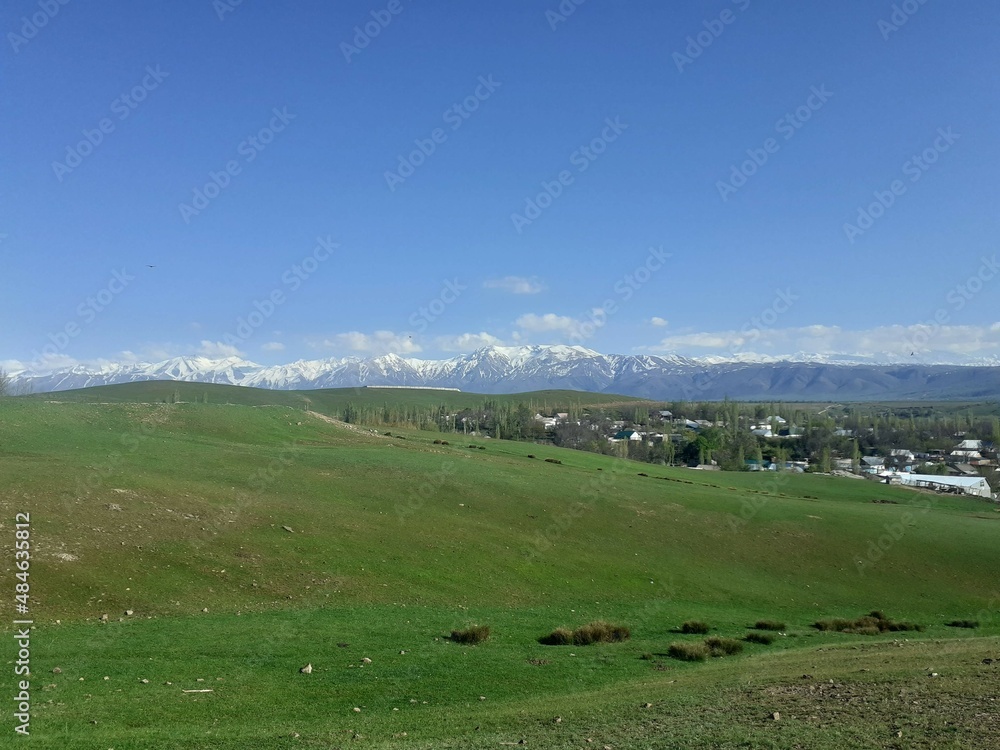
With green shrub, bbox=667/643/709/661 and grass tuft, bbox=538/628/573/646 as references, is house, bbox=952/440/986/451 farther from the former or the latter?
grass tuft, bbox=538/628/573/646

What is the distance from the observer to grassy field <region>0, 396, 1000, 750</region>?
14.3m

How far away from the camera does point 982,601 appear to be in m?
39.3

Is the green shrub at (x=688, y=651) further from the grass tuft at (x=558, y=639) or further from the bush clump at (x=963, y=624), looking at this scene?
the bush clump at (x=963, y=624)

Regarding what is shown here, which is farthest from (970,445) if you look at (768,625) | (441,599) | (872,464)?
(441,599)

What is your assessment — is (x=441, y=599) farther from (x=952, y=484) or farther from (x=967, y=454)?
(x=967, y=454)

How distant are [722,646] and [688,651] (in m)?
2.14

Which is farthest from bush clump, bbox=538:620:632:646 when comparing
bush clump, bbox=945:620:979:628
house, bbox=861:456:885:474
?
house, bbox=861:456:885:474

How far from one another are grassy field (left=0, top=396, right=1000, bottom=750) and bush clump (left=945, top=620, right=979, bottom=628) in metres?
0.95

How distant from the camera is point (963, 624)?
33.4 metres

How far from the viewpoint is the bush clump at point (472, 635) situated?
75.2 feet

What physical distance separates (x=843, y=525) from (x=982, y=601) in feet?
38.7

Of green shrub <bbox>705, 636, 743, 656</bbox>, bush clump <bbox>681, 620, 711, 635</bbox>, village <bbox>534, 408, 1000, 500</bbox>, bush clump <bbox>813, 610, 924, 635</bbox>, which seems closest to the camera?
green shrub <bbox>705, 636, 743, 656</bbox>

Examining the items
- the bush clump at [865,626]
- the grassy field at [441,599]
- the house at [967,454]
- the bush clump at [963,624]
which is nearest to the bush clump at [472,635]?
the grassy field at [441,599]

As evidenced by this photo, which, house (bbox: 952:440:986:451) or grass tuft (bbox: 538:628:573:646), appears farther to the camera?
house (bbox: 952:440:986:451)
